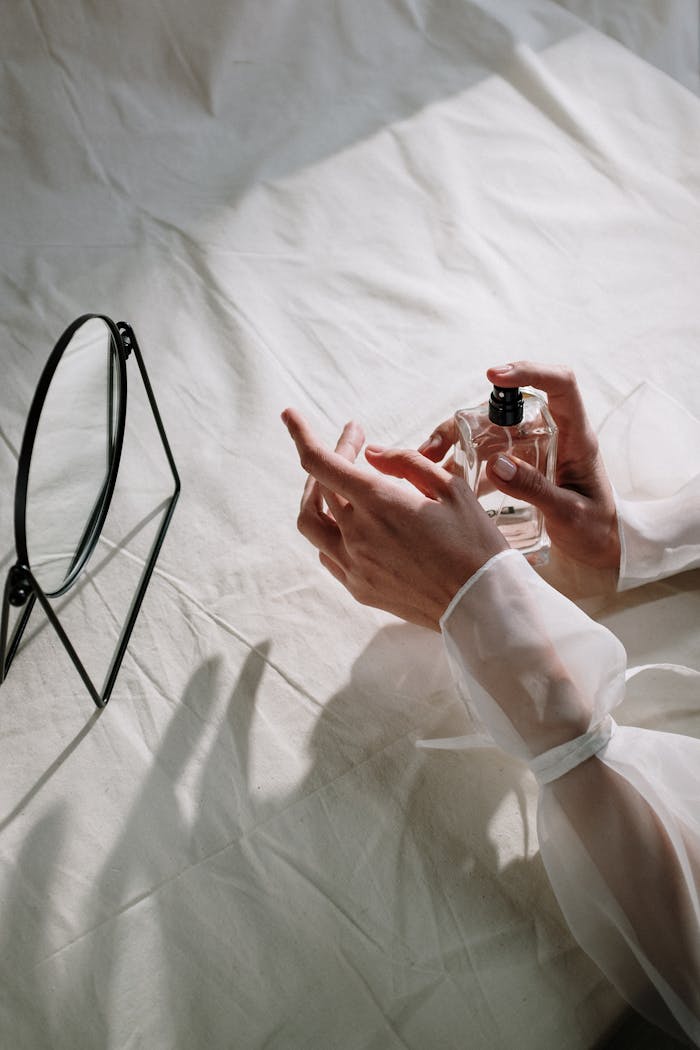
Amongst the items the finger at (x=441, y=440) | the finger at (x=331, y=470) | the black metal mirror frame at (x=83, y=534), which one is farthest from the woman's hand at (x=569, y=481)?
the black metal mirror frame at (x=83, y=534)

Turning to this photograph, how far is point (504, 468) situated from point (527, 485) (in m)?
0.03

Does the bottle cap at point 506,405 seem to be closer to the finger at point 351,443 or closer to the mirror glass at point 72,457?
the finger at point 351,443

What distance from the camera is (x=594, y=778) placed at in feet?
1.94

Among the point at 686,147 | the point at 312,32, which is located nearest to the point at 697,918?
the point at 686,147

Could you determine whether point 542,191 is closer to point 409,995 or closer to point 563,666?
point 563,666

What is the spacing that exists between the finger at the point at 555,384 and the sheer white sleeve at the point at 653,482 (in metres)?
0.08

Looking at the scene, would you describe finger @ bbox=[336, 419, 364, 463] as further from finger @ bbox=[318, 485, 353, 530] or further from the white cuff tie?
the white cuff tie

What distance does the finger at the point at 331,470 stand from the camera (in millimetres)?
673

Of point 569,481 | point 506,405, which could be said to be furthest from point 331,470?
point 569,481

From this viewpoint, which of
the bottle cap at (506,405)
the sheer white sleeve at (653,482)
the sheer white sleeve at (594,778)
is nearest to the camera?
the sheer white sleeve at (594,778)

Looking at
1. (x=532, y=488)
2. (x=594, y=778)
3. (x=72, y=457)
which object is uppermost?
(x=72, y=457)

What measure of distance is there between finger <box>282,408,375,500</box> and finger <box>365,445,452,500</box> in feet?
0.11

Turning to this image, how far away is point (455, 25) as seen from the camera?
141cm

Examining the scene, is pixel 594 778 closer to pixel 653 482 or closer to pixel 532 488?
pixel 532 488
